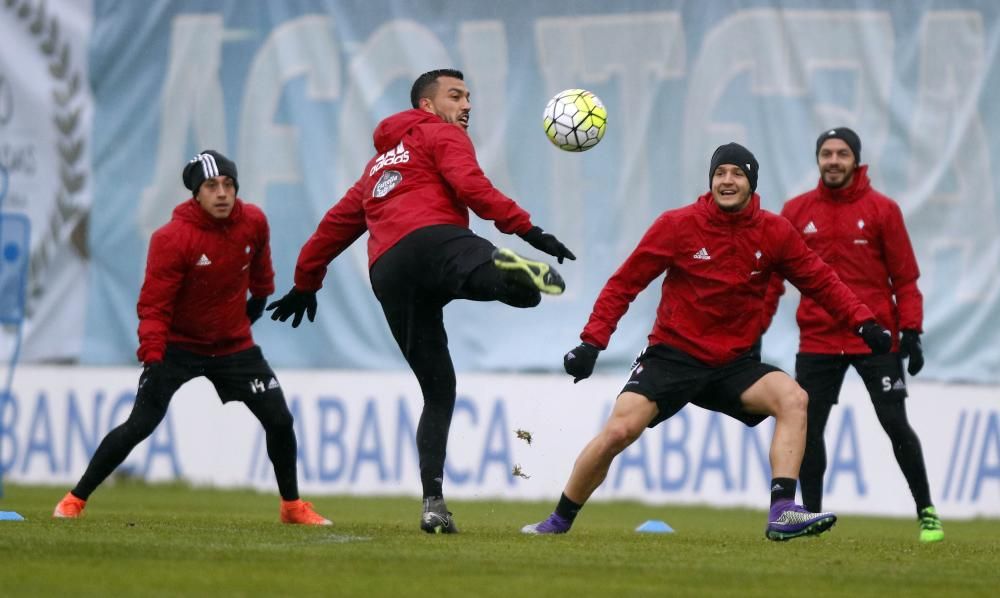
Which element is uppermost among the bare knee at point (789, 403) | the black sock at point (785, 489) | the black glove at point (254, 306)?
the black glove at point (254, 306)

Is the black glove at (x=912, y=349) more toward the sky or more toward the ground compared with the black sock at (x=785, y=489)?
more toward the sky

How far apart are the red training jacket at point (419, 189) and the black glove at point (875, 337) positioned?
68.8 inches

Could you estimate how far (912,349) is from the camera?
31.9 ft

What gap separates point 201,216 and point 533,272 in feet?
9.29

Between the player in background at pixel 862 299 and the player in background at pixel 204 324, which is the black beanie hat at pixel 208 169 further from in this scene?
the player in background at pixel 862 299

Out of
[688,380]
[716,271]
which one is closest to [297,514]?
[688,380]

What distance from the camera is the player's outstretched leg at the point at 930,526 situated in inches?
373

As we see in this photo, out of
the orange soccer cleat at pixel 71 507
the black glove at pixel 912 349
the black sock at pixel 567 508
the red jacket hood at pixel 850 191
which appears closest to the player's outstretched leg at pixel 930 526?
the black glove at pixel 912 349

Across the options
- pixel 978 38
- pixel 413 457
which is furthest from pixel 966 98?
pixel 413 457

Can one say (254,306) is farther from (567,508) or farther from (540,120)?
(540,120)

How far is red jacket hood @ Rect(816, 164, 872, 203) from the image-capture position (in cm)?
993

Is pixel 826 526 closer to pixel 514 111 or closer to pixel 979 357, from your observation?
pixel 979 357

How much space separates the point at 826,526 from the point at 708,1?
25.9 ft

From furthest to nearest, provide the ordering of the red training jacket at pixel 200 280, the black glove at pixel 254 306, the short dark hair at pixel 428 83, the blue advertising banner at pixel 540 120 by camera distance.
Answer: the blue advertising banner at pixel 540 120, the black glove at pixel 254 306, the red training jacket at pixel 200 280, the short dark hair at pixel 428 83
